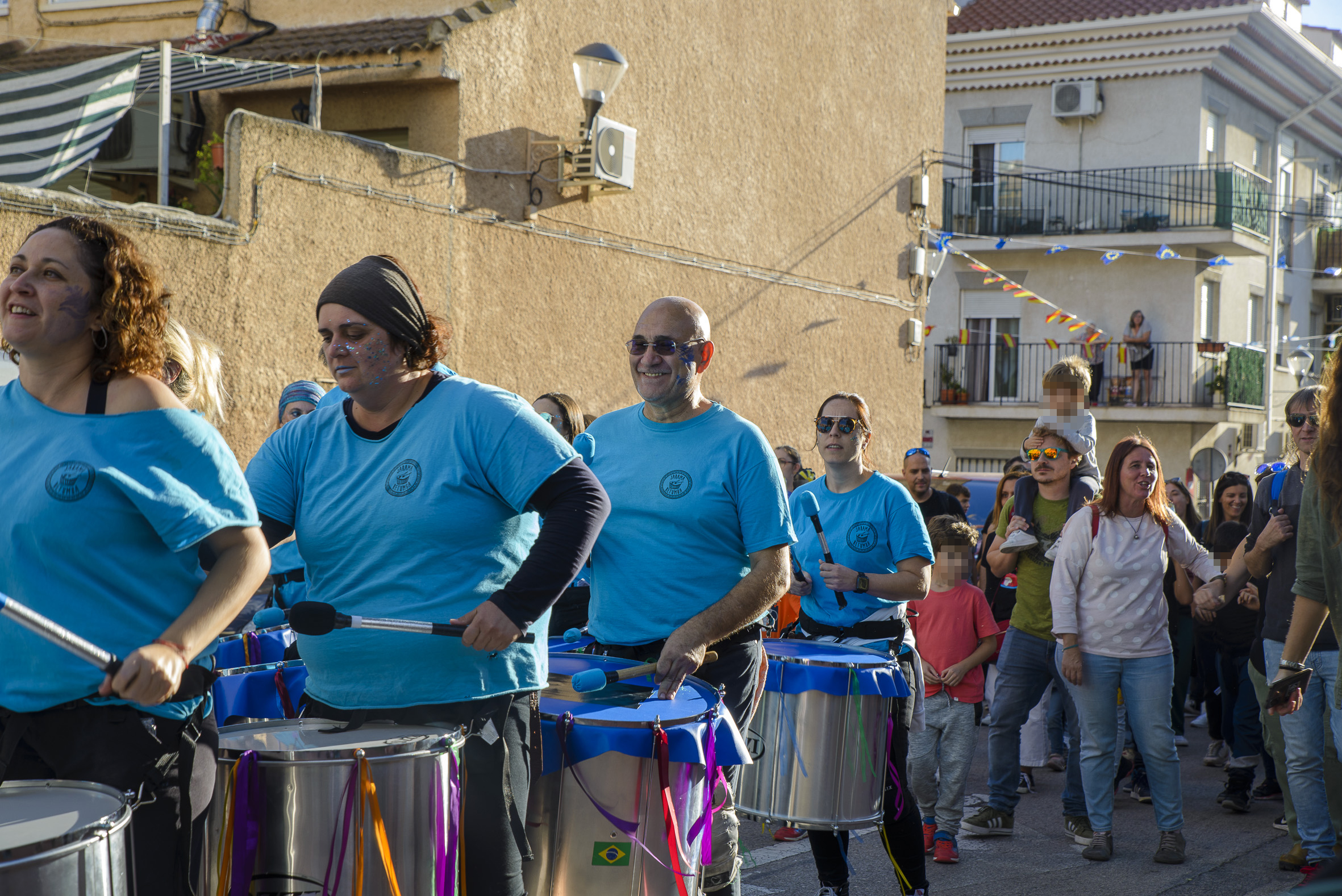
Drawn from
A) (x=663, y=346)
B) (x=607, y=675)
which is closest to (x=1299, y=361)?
(x=663, y=346)

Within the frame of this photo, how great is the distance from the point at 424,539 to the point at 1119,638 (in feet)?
13.3

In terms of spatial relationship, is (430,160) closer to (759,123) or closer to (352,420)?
(759,123)

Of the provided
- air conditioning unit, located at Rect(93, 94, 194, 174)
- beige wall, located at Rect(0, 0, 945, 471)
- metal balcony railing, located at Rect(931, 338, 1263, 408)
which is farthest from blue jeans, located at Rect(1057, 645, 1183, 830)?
metal balcony railing, located at Rect(931, 338, 1263, 408)

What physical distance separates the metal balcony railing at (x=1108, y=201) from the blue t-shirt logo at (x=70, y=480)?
22803 mm

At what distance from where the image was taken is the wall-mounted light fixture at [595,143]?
1170 cm

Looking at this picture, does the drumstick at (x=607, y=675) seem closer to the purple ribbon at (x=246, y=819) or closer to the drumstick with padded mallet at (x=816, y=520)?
the purple ribbon at (x=246, y=819)

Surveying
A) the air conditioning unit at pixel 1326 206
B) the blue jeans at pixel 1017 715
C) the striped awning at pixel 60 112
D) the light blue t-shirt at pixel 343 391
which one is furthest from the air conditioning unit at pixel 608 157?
the air conditioning unit at pixel 1326 206

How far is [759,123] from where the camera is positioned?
49.5ft

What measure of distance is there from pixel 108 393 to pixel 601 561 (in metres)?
1.89

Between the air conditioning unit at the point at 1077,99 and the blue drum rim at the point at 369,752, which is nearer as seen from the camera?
the blue drum rim at the point at 369,752

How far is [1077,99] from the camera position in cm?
2489

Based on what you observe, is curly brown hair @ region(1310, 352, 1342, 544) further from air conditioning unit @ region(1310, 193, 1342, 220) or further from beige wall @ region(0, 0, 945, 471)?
air conditioning unit @ region(1310, 193, 1342, 220)

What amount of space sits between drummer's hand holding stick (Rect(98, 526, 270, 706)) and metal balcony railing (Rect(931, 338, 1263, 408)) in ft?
76.2

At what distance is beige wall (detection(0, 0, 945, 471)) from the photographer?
32.3 ft
